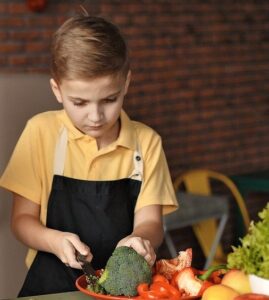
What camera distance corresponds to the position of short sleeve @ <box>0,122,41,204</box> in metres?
2.69

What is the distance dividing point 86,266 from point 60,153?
0.63 m

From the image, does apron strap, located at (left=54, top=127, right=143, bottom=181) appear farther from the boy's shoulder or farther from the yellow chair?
the yellow chair

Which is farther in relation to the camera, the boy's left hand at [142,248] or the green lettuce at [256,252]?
the boy's left hand at [142,248]

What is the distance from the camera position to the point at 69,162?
2.74 meters

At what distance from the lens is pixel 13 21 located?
4.92m


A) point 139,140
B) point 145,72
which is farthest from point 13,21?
point 139,140

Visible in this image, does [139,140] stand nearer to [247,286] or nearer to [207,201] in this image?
[247,286]

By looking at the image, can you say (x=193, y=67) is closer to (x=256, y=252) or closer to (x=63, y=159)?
(x=63, y=159)

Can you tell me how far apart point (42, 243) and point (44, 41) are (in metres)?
2.70

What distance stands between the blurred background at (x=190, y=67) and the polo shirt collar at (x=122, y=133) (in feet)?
7.25

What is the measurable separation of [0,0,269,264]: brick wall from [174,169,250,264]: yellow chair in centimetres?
16

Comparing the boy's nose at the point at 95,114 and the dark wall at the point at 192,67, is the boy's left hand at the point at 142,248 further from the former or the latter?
the dark wall at the point at 192,67

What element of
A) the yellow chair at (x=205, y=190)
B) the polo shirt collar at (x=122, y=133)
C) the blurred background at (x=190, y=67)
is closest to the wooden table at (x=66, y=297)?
the polo shirt collar at (x=122, y=133)

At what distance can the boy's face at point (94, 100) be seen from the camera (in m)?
2.41
